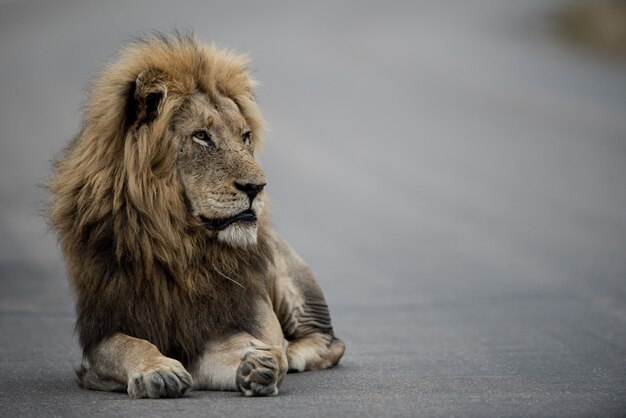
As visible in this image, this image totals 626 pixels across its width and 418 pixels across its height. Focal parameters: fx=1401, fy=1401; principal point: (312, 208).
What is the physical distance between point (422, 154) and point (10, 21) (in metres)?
19.8

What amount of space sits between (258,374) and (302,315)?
1.81m

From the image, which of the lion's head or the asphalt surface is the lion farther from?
the asphalt surface

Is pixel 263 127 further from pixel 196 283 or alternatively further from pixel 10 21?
pixel 10 21

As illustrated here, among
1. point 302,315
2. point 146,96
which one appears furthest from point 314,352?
point 146,96

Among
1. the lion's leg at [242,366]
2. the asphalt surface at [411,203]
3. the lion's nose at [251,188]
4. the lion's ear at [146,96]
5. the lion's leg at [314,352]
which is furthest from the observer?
the lion's leg at [314,352]

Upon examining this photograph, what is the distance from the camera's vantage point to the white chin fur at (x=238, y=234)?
7020 mm

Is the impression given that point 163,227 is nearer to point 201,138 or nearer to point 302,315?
point 201,138

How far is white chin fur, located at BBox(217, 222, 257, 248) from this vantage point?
7.02 m

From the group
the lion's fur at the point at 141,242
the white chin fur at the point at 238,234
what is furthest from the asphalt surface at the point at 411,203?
the white chin fur at the point at 238,234

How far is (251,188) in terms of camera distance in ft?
22.9

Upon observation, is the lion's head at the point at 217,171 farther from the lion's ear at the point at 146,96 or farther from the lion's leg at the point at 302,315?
the lion's leg at the point at 302,315

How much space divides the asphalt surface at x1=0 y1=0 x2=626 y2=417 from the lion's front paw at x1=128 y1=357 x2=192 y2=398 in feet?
0.31

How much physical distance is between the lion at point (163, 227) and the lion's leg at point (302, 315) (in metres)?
0.89

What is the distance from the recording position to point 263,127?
773cm
